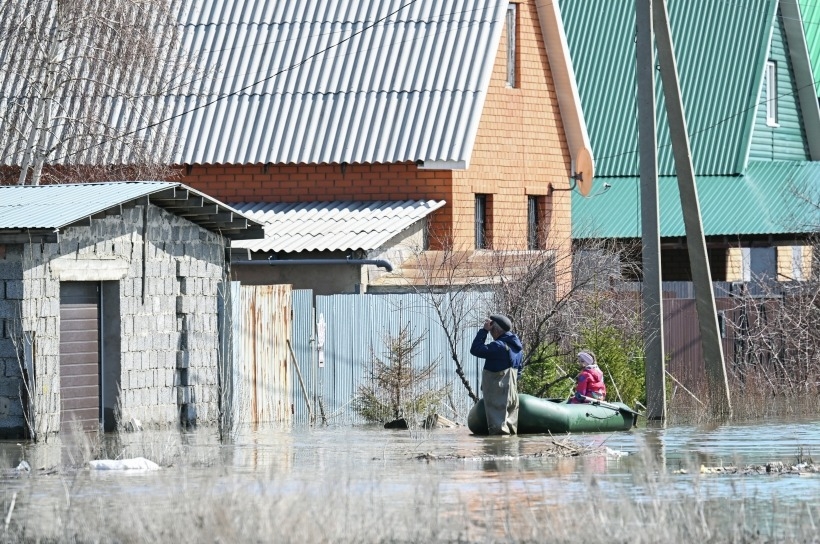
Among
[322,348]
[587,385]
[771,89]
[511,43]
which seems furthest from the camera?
[771,89]

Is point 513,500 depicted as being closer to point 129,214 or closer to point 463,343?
point 129,214

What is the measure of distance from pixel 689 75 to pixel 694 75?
0.42 ft

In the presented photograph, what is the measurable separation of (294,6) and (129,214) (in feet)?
41.4

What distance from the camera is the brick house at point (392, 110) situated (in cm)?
3216

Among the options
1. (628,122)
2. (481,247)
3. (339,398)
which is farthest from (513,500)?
(628,122)

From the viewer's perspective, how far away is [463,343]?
28.0 meters

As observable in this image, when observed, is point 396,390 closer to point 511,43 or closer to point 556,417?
point 556,417

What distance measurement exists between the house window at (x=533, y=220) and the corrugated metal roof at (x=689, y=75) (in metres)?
5.51

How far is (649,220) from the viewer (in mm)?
24781

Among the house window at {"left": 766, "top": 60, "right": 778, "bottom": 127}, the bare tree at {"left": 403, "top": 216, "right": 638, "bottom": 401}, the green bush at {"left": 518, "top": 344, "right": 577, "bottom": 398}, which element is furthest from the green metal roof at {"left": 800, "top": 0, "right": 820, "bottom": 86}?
the green bush at {"left": 518, "top": 344, "right": 577, "bottom": 398}

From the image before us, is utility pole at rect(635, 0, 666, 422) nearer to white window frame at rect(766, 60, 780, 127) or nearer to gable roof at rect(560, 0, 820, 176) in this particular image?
gable roof at rect(560, 0, 820, 176)

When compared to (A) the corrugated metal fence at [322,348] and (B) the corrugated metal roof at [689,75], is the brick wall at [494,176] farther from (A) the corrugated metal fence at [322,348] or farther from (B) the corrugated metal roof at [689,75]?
(B) the corrugated metal roof at [689,75]

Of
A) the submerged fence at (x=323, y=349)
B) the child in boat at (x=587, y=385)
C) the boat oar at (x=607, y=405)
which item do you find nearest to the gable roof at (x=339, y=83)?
the submerged fence at (x=323, y=349)

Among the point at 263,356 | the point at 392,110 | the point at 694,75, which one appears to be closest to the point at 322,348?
the point at 263,356
